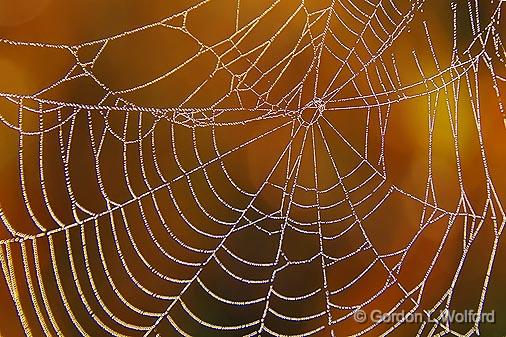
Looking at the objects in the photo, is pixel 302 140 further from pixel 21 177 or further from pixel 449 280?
pixel 21 177

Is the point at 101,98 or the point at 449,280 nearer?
the point at 101,98

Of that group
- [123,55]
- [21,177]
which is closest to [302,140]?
[123,55]

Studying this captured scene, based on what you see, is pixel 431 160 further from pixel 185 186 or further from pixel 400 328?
pixel 185 186

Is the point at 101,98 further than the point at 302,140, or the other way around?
the point at 302,140

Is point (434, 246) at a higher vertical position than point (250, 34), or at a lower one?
lower

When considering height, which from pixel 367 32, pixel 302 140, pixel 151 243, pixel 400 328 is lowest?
pixel 400 328

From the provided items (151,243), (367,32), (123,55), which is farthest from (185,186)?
(367,32)
